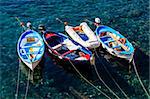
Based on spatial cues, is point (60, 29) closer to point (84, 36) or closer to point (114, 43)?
point (84, 36)

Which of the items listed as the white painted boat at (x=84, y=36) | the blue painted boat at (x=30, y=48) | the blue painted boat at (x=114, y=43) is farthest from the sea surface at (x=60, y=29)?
the white painted boat at (x=84, y=36)

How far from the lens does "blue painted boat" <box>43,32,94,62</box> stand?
34625 mm

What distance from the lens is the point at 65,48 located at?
36688mm

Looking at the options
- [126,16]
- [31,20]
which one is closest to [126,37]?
[126,16]

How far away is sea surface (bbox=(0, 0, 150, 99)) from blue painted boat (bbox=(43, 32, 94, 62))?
1259mm

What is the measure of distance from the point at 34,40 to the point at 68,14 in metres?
8.52

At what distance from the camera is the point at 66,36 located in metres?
38.1

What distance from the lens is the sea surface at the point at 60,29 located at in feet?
108

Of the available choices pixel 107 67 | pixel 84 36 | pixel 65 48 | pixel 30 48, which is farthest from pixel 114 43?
pixel 30 48

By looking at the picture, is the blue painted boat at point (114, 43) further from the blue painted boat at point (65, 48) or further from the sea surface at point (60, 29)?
the blue painted boat at point (65, 48)

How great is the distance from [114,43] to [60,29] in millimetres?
7234

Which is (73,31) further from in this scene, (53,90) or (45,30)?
(53,90)

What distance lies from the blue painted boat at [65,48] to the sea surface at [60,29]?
1.26 meters

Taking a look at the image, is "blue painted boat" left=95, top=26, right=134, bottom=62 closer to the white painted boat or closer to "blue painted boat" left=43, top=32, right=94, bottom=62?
the white painted boat
